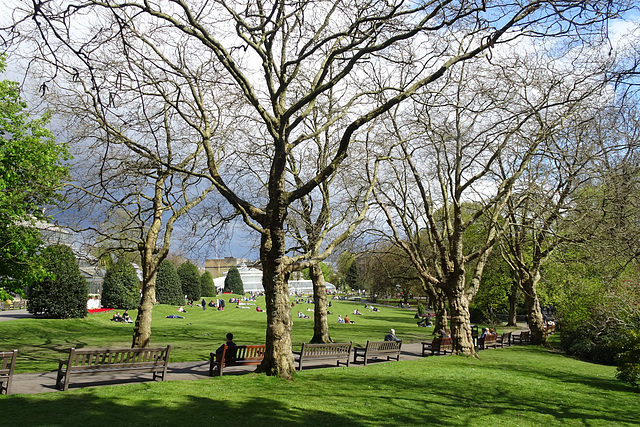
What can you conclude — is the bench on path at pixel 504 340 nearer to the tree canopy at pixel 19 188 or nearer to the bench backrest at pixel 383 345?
the bench backrest at pixel 383 345

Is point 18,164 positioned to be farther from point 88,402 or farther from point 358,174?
point 358,174

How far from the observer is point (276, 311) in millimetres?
10211

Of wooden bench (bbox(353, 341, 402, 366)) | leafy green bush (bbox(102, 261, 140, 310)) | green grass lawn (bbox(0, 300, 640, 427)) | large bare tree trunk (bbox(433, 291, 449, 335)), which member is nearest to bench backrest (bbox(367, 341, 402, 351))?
wooden bench (bbox(353, 341, 402, 366))

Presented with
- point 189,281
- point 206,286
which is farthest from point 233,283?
point 189,281

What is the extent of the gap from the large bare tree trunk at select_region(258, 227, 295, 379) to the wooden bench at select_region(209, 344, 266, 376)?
28.9 inches

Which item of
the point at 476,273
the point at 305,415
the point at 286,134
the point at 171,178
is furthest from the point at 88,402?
the point at 476,273

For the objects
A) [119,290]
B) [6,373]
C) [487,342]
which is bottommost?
[487,342]

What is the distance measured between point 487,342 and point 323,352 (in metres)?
11.6

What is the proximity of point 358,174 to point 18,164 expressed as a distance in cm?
1203

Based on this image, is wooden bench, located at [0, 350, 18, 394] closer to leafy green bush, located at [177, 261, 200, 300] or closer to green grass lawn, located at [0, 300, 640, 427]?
green grass lawn, located at [0, 300, 640, 427]

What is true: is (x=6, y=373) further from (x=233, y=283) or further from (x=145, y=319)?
(x=233, y=283)

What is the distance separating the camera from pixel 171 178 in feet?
50.7

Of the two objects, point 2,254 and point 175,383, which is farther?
point 2,254

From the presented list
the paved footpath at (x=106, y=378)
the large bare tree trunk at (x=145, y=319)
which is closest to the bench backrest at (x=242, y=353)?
the paved footpath at (x=106, y=378)
